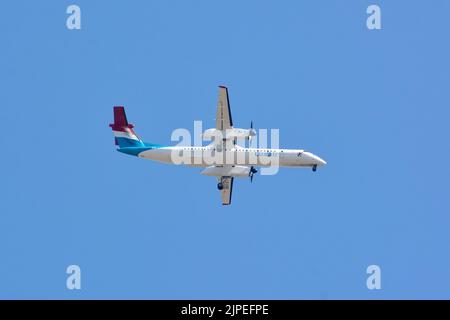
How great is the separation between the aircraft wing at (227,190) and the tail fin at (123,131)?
5.08 metres

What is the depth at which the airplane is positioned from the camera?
43.9m

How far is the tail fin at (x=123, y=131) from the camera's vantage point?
46.1 meters

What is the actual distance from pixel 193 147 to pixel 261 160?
11.1 feet

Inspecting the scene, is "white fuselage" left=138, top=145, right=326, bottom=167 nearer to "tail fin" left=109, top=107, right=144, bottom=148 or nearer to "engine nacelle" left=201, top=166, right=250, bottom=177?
"engine nacelle" left=201, top=166, right=250, bottom=177

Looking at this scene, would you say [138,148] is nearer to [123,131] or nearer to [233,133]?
[123,131]

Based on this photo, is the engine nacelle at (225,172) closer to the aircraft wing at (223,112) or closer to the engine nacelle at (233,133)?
the engine nacelle at (233,133)

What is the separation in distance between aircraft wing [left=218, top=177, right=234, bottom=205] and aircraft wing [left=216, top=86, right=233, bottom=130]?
493cm

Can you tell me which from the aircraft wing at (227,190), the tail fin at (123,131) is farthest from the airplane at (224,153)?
Answer: the aircraft wing at (227,190)

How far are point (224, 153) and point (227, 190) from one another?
4.27 metres
